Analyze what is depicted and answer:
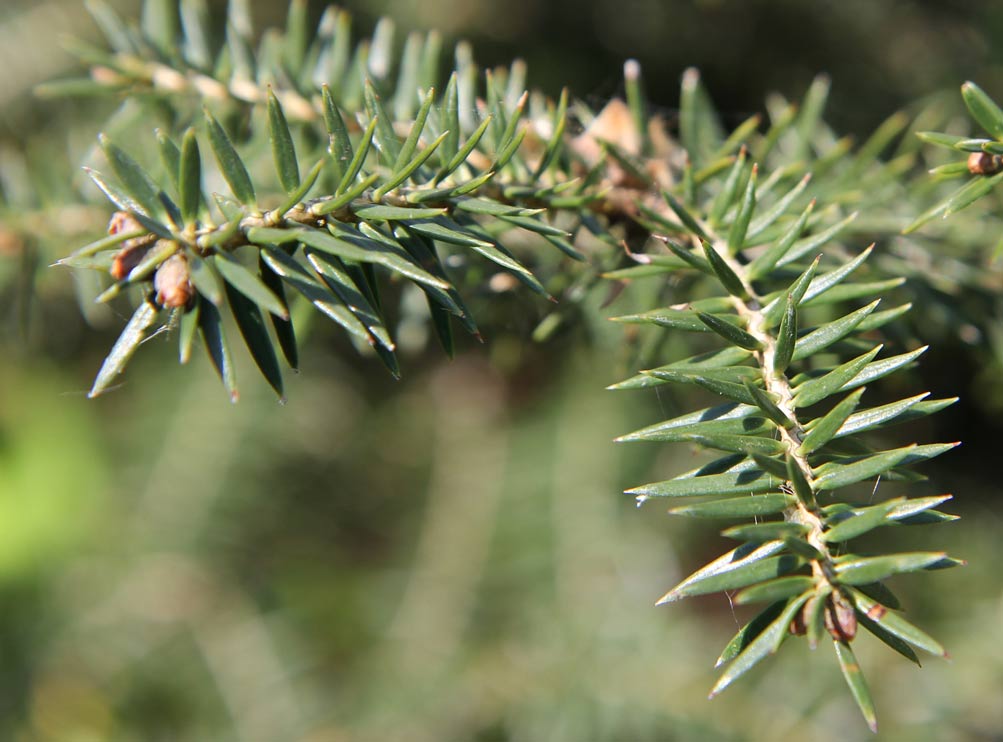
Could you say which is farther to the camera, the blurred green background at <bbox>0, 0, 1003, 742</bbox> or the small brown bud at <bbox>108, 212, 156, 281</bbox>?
the blurred green background at <bbox>0, 0, 1003, 742</bbox>

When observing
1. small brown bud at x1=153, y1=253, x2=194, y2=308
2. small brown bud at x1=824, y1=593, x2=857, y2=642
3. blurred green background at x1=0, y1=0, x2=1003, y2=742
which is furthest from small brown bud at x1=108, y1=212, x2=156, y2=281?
blurred green background at x1=0, y1=0, x2=1003, y2=742

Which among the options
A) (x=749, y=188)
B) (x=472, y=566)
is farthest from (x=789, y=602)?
(x=472, y=566)

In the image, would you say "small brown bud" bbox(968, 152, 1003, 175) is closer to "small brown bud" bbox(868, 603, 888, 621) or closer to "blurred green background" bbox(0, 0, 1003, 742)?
"small brown bud" bbox(868, 603, 888, 621)

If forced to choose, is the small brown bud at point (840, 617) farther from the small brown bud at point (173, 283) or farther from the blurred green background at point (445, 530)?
the blurred green background at point (445, 530)

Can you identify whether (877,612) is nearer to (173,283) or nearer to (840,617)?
(840,617)

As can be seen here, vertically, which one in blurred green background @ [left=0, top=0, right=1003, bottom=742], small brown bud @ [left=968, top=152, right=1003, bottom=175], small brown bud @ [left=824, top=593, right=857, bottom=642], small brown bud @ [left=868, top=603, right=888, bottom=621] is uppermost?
small brown bud @ [left=968, top=152, right=1003, bottom=175]

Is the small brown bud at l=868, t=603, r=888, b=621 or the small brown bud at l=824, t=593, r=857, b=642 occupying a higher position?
the small brown bud at l=868, t=603, r=888, b=621
